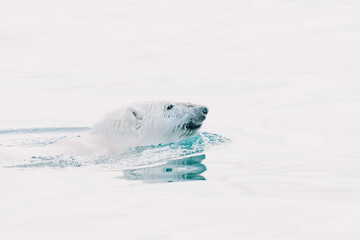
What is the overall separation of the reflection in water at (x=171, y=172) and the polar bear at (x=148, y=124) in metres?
0.74

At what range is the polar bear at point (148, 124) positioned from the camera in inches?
450

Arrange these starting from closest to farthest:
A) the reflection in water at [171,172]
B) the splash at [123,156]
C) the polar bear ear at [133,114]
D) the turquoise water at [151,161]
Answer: the reflection in water at [171,172]
the turquoise water at [151,161]
the splash at [123,156]
the polar bear ear at [133,114]

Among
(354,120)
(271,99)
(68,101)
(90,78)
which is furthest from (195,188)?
(90,78)

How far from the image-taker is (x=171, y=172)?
10227 millimetres

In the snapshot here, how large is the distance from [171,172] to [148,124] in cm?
160

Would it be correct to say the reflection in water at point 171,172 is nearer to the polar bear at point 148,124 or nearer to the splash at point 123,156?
the splash at point 123,156

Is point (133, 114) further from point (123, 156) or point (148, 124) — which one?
point (123, 156)

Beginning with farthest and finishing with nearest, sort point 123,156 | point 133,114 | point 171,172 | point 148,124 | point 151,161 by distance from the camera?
point 148,124 → point 133,114 → point 123,156 → point 151,161 → point 171,172

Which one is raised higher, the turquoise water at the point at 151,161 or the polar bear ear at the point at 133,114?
the polar bear ear at the point at 133,114

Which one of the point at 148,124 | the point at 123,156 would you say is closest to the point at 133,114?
the point at 148,124

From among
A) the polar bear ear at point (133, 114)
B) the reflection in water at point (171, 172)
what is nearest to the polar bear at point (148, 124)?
the polar bear ear at point (133, 114)

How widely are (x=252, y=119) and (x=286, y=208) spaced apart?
19.8ft

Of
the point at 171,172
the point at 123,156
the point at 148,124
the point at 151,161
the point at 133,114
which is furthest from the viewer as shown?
the point at 148,124

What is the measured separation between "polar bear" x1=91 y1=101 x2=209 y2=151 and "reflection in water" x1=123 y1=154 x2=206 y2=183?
74 centimetres
